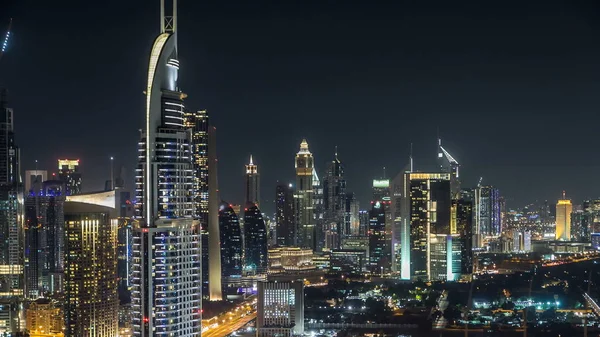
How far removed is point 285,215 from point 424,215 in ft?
20.7

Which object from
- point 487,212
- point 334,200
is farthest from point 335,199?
point 487,212

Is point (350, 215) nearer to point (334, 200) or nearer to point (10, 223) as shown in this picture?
point (334, 200)

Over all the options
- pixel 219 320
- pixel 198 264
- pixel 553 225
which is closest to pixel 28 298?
pixel 219 320

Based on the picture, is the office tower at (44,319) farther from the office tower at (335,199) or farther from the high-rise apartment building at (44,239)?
the office tower at (335,199)

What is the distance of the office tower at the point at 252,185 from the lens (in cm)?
2399

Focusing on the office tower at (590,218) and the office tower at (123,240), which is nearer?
the office tower at (123,240)

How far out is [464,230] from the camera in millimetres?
24375

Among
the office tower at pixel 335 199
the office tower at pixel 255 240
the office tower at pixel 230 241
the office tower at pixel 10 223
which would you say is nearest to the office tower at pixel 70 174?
the office tower at pixel 10 223

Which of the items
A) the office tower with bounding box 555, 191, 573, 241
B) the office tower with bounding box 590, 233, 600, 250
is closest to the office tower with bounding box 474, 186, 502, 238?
the office tower with bounding box 555, 191, 573, 241

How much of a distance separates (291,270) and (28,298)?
10205 mm

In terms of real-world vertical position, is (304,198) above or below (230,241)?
above

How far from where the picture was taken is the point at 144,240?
8703mm

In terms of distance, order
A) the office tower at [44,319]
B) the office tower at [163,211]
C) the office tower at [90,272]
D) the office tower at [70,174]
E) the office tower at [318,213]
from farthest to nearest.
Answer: the office tower at [318,213], the office tower at [70,174], the office tower at [44,319], the office tower at [90,272], the office tower at [163,211]

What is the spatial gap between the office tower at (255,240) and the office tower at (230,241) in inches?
43.2
